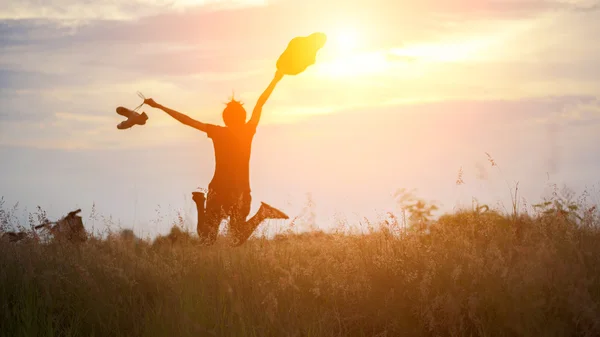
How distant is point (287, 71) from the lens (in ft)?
37.8

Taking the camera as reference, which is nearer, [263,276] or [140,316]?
[140,316]

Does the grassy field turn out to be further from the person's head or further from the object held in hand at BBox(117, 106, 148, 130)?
the person's head

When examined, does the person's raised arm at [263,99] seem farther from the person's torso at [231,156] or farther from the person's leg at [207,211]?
the person's leg at [207,211]

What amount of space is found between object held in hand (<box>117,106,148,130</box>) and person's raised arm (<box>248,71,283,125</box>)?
184cm

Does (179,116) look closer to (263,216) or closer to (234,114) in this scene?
(234,114)

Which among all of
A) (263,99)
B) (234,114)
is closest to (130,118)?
(234,114)

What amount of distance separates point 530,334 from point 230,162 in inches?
277

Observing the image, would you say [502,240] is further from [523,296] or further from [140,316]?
[140,316]

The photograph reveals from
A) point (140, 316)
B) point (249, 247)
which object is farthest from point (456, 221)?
point (140, 316)

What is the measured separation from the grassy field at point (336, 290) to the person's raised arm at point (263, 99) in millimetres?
4125

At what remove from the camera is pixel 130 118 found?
11008 millimetres

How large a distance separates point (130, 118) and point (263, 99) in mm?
2299

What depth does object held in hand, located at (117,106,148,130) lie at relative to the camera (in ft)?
36.0

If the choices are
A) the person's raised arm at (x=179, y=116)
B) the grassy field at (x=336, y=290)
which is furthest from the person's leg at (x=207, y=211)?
the grassy field at (x=336, y=290)
